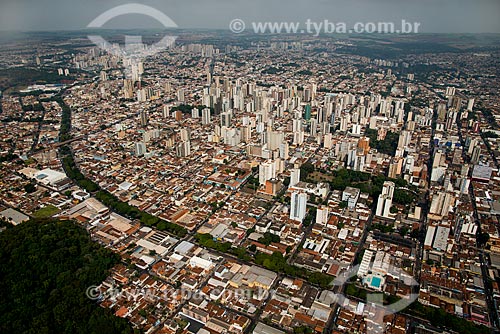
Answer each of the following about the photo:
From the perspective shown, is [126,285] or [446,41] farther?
[446,41]

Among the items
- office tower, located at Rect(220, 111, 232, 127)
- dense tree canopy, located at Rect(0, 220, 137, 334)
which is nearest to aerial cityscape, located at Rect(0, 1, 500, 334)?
dense tree canopy, located at Rect(0, 220, 137, 334)

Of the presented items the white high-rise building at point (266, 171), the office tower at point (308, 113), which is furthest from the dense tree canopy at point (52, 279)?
the office tower at point (308, 113)

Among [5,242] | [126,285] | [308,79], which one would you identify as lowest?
[126,285]

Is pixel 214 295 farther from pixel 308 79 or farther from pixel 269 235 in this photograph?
pixel 308 79

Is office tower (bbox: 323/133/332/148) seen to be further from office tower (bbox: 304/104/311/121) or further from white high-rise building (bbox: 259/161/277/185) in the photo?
white high-rise building (bbox: 259/161/277/185)

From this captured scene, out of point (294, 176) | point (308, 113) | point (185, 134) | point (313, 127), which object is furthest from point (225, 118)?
point (294, 176)

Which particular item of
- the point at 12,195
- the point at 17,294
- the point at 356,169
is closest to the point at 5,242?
the point at 17,294
